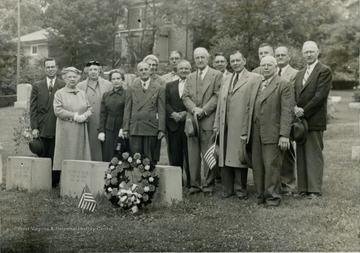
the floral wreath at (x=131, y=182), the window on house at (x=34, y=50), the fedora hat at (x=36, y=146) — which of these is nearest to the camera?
the floral wreath at (x=131, y=182)

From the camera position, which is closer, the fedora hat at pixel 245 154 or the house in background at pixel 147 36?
the fedora hat at pixel 245 154

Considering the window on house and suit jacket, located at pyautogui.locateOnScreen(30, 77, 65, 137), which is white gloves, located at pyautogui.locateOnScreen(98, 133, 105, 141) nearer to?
suit jacket, located at pyautogui.locateOnScreen(30, 77, 65, 137)

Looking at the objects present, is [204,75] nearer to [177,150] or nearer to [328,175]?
[177,150]

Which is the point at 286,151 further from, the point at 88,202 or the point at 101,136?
the point at 88,202

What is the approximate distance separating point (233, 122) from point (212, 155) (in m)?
0.55

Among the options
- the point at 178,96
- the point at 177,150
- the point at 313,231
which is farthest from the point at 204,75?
the point at 313,231

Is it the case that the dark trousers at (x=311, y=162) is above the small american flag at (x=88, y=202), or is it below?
above

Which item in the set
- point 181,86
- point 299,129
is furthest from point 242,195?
point 181,86

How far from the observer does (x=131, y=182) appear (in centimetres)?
650

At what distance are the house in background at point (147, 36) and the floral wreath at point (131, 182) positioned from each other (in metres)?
3.29

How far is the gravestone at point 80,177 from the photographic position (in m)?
7.02

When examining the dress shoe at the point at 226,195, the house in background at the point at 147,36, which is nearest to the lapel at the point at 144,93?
the dress shoe at the point at 226,195

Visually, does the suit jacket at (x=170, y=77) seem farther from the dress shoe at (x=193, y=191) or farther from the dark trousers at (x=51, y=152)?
the dark trousers at (x=51, y=152)

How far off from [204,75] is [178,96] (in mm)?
523
